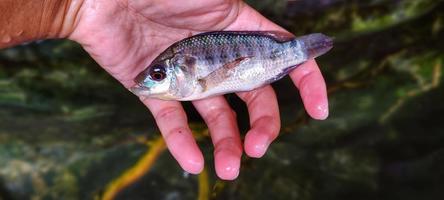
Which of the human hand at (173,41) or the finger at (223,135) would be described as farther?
the human hand at (173,41)

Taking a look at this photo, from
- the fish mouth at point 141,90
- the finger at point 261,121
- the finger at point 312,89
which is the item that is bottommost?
the finger at point 261,121

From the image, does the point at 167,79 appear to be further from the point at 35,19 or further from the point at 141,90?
the point at 35,19

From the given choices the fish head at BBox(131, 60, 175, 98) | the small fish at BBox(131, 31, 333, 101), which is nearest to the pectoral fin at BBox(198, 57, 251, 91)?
the small fish at BBox(131, 31, 333, 101)

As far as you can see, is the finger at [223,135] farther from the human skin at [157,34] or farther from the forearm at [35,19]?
the forearm at [35,19]

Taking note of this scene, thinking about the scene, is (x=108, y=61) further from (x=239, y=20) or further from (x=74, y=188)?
(x=74, y=188)

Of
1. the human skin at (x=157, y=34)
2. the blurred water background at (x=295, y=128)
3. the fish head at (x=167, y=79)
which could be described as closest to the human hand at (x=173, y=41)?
the human skin at (x=157, y=34)

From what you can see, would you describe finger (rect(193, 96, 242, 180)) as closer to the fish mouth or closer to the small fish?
the small fish

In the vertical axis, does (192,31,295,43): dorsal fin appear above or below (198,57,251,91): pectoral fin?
above
